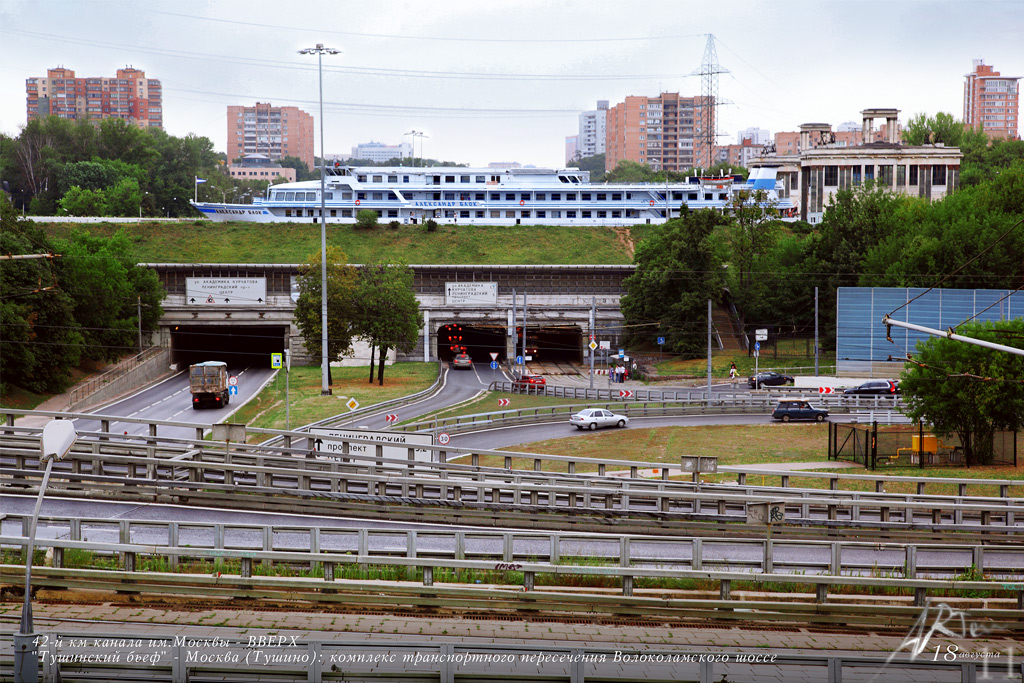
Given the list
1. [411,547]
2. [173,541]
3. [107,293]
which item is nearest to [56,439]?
[173,541]

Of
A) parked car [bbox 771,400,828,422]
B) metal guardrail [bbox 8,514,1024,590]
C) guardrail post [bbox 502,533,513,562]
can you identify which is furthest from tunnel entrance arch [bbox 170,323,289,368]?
guardrail post [bbox 502,533,513,562]

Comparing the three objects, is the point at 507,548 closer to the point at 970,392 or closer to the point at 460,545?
the point at 460,545

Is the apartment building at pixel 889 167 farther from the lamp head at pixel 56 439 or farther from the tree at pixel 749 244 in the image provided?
the lamp head at pixel 56 439

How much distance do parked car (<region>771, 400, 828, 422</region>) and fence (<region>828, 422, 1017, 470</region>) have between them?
30.0 feet

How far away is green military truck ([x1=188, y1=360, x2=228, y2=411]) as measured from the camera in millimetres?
47188

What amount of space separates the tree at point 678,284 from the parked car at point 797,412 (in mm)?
21473

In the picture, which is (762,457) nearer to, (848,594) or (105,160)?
(848,594)

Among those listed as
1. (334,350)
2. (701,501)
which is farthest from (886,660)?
(334,350)

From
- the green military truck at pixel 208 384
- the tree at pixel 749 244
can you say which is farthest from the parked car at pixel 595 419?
the tree at pixel 749 244

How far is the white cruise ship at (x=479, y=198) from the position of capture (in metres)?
103

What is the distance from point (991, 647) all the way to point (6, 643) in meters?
14.4

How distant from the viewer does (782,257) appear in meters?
75.6

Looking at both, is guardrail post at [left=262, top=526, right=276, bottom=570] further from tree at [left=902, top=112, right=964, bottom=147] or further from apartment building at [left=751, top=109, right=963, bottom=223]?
tree at [left=902, top=112, right=964, bottom=147]

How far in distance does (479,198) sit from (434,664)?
3845 inches
